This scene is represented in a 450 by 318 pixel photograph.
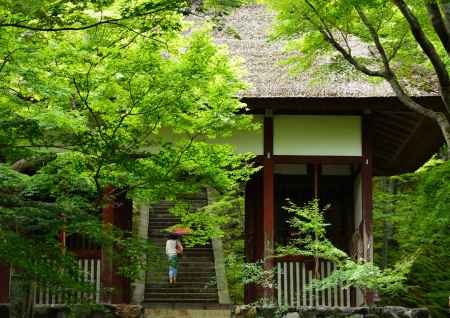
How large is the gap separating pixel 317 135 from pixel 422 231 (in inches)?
98.1

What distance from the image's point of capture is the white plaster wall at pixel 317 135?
1270 centimetres

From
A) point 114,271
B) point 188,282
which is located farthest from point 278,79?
point 188,282

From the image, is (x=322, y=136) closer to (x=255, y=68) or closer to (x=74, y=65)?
(x=255, y=68)

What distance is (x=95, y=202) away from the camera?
8.36 metres

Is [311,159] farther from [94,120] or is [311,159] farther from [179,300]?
[94,120]

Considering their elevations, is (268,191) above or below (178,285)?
above

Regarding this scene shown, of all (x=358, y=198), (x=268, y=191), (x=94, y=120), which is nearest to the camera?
(x=94, y=120)

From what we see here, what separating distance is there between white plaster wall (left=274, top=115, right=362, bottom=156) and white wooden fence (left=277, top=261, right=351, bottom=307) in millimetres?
1947

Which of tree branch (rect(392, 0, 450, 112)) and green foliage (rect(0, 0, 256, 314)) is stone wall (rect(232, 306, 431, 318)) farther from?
tree branch (rect(392, 0, 450, 112))

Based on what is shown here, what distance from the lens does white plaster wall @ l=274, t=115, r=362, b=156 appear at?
12695 mm

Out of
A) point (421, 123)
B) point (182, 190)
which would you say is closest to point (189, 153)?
point (182, 190)

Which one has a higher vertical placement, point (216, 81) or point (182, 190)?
point (216, 81)

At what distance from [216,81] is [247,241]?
293 inches

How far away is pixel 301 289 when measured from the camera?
12523mm
